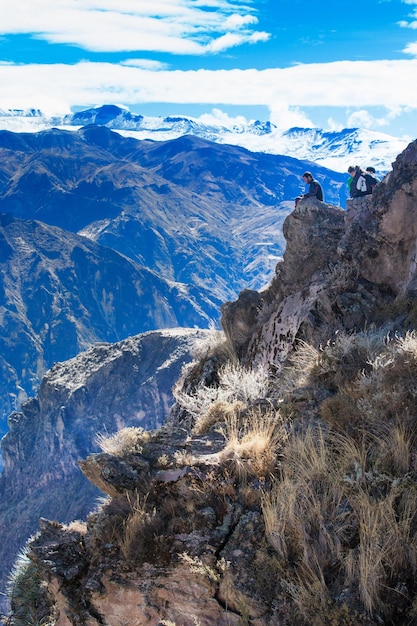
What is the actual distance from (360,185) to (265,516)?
10.1 m

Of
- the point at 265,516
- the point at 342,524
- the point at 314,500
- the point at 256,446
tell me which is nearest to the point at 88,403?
the point at 256,446

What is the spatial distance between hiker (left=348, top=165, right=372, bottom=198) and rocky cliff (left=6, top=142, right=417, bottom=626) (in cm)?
634

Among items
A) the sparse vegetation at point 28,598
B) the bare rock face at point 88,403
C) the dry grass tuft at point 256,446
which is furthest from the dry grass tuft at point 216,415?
the bare rock face at point 88,403

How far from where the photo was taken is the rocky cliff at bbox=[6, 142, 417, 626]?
394cm

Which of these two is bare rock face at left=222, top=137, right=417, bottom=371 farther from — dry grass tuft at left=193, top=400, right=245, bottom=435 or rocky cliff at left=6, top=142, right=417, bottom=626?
dry grass tuft at left=193, top=400, right=245, bottom=435

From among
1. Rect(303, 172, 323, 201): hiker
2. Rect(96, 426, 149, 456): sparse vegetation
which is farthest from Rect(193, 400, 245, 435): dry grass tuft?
Rect(303, 172, 323, 201): hiker

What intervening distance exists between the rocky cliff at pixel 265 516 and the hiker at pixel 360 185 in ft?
20.8

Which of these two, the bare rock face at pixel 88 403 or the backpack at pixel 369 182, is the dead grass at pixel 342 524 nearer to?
the backpack at pixel 369 182

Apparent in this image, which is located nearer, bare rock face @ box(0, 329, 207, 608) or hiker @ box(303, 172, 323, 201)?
hiker @ box(303, 172, 323, 201)

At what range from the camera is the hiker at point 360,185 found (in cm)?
1290

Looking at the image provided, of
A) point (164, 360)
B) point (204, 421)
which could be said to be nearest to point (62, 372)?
point (164, 360)

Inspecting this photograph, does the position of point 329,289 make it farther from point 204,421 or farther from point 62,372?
point 62,372

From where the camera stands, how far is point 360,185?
1296 cm

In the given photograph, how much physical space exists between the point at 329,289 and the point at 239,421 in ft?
16.9
